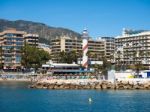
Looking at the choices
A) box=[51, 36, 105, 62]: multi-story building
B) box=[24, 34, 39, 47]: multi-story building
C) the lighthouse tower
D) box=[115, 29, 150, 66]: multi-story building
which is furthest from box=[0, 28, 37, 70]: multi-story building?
box=[115, 29, 150, 66]: multi-story building

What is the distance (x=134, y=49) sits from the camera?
181 m

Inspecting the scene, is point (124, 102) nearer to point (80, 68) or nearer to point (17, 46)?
point (80, 68)

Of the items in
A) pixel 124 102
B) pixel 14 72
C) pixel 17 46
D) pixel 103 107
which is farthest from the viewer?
pixel 17 46

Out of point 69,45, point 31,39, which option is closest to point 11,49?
point 31,39

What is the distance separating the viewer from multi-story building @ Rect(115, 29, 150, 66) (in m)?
174

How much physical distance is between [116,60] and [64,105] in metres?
126

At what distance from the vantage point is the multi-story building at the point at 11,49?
581 feet

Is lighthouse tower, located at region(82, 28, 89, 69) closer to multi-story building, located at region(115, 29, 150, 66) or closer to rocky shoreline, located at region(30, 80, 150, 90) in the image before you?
multi-story building, located at region(115, 29, 150, 66)

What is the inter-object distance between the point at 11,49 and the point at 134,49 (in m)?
51.1

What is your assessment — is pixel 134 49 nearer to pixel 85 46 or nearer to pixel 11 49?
pixel 85 46

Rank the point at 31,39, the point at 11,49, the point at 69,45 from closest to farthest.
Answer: the point at 11,49 < the point at 31,39 < the point at 69,45

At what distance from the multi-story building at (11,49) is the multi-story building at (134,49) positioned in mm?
41127

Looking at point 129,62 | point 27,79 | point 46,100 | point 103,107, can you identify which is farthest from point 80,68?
point 103,107

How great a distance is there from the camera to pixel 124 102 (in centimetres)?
6550
